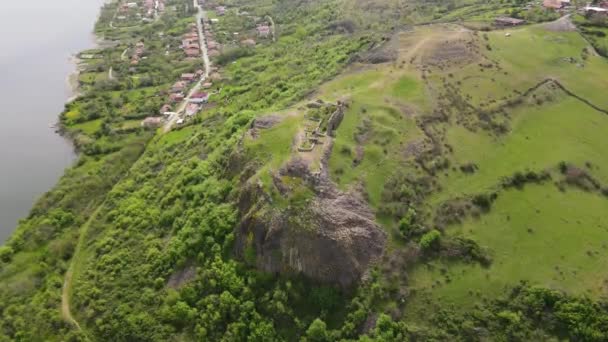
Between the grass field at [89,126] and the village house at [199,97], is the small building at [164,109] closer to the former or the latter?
the village house at [199,97]

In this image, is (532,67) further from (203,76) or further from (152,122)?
(203,76)

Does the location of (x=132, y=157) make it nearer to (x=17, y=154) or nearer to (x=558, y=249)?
(x=17, y=154)

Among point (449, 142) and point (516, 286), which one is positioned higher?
point (449, 142)

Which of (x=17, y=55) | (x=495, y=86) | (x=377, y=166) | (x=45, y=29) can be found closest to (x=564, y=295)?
(x=377, y=166)

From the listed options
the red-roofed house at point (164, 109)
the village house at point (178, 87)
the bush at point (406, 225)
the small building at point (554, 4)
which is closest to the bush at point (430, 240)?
the bush at point (406, 225)

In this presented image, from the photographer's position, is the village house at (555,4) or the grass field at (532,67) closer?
the grass field at (532,67)

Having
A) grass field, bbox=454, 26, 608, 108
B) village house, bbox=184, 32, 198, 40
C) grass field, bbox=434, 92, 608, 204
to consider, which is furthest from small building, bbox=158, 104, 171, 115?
grass field, bbox=434, 92, 608, 204

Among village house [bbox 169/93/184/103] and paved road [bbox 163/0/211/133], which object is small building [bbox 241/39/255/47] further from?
village house [bbox 169/93/184/103]
